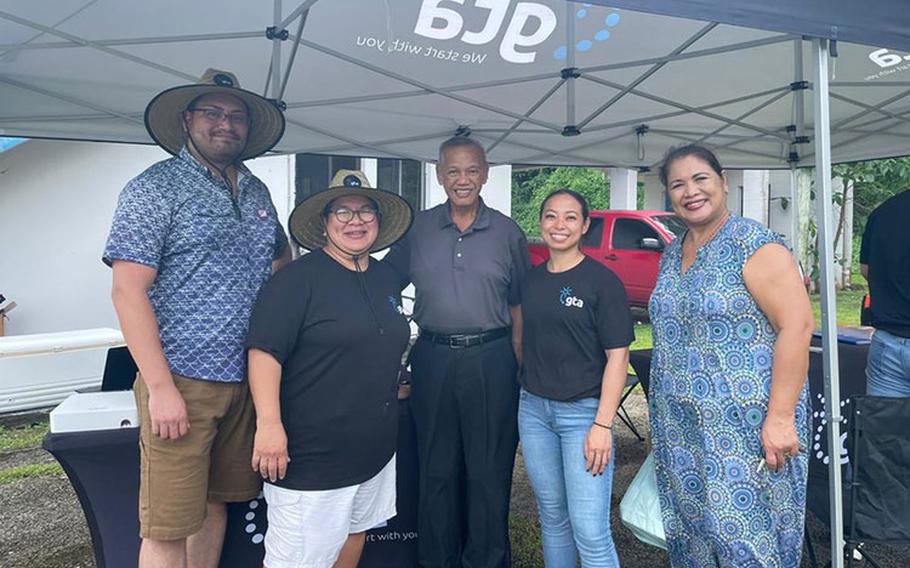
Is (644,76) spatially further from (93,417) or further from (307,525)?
(93,417)

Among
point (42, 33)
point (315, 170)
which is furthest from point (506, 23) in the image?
point (315, 170)

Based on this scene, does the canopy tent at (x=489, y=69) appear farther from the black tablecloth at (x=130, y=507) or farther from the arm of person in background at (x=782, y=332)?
the black tablecloth at (x=130, y=507)

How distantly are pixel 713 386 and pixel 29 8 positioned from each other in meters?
2.94

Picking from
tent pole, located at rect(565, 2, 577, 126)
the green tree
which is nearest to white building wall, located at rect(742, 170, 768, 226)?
the green tree

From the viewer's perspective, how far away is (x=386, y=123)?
4055 mm

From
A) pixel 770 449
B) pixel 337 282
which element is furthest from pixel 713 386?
pixel 337 282

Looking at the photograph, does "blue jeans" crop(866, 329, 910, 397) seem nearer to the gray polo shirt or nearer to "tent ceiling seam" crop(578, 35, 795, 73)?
"tent ceiling seam" crop(578, 35, 795, 73)

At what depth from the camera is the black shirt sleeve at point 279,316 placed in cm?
172

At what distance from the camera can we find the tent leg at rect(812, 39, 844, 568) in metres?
1.91

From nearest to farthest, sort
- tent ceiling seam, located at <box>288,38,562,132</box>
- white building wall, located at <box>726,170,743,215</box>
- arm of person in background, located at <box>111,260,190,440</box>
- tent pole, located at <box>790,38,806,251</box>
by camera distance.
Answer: arm of person in background, located at <box>111,260,190,440</box> < tent ceiling seam, located at <box>288,38,562,132</box> < tent pole, located at <box>790,38,806,251</box> < white building wall, located at <box>726,170,743,215</box>

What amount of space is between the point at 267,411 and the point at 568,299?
3.47 feet

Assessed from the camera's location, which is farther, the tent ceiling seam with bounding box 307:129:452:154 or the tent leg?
the tent ceiling seam with bounding box 307:129:452:154

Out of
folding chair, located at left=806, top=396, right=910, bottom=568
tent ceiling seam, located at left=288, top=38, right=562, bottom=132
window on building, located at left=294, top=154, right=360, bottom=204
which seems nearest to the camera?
folding chair, located at left=806, top=396, right=910, bottom=568

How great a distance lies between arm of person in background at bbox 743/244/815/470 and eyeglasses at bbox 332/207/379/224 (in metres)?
1.19
